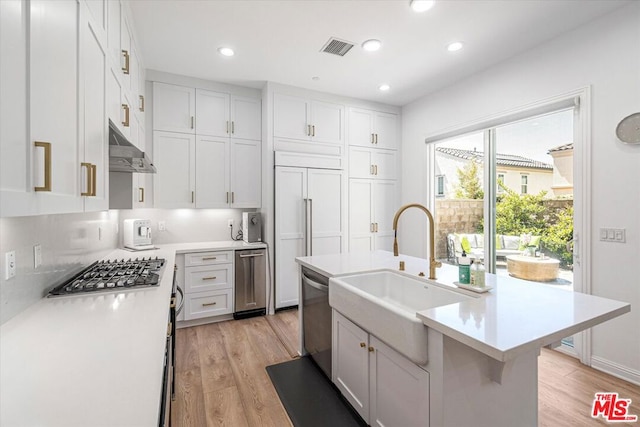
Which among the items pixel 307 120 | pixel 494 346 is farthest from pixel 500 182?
pixel 494 346

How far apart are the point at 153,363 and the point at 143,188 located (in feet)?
9.52

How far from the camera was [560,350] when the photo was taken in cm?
280

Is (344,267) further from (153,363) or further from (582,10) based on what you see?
(582,10)

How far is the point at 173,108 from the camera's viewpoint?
11.6 ft

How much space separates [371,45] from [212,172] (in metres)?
2.32

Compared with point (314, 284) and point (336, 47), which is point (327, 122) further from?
point (314, 284)

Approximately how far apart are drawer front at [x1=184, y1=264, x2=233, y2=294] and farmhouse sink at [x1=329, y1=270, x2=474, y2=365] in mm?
1919

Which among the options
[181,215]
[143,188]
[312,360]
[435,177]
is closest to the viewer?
[312,360]

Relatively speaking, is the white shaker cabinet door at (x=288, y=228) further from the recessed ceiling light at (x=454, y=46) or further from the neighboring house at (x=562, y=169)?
the neighboring house at (x=562, y=169)

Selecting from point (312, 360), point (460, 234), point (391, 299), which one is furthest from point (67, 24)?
point (460, 234)

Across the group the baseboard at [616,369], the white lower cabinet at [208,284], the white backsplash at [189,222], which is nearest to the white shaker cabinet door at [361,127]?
the white backsplash at [189,222]

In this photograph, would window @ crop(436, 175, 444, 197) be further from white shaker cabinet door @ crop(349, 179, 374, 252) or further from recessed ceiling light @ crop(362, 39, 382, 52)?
recessed ceiling light @ crop(362, 39, 382, 52)

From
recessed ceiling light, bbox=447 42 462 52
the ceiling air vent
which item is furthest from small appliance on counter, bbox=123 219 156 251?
recessed ceiling light, bbox=447 42 462 52

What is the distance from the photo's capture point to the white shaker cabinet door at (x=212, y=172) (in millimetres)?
3672
